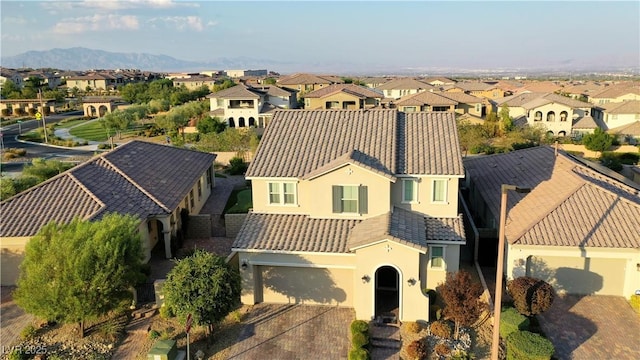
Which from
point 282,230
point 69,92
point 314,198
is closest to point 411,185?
point 314,198

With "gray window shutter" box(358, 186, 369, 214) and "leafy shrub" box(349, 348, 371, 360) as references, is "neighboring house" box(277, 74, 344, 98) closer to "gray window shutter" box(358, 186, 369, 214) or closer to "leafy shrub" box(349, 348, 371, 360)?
"gray window shutter" box(358, 186, 369, 214)

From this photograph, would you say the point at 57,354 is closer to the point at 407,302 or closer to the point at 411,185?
the point at 407,302

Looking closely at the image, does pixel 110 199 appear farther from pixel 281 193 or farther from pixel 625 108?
pixel 625 108

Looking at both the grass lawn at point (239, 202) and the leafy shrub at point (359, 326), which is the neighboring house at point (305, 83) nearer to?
the grass lawn at point (239, 202)

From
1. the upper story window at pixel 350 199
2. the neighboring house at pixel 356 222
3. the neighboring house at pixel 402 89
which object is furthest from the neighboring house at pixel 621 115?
the upper story window at pixel 350 199

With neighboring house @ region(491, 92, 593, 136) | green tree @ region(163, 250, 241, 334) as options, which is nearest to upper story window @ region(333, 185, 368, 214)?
green tree @ region(163, 250, 241, 334)
